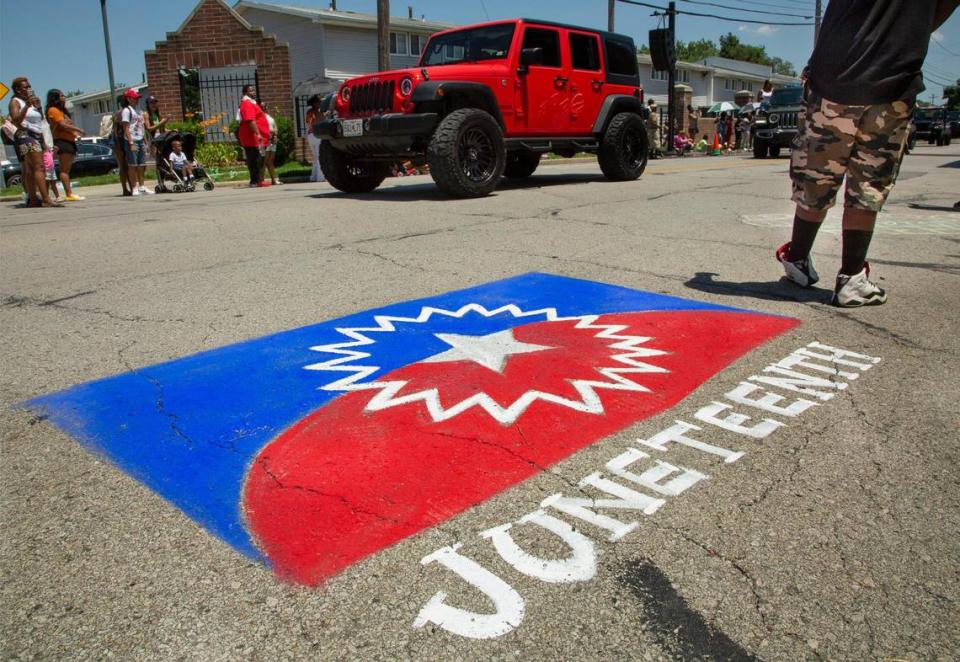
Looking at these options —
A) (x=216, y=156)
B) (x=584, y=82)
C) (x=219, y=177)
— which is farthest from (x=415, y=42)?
(x=584, y=82)

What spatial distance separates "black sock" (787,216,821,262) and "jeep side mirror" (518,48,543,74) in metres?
6.01

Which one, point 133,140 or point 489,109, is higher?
point 489,109

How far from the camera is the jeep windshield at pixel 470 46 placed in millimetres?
9703

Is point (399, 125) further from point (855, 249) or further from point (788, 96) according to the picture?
point (788, 96)

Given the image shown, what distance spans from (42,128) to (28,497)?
33.1 feet

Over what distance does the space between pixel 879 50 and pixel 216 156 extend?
19766 mm

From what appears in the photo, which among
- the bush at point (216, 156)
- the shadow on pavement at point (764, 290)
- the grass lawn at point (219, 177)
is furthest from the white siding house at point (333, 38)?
the shadow on pavement at point (764, 290)

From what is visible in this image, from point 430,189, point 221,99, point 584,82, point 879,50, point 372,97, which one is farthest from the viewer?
point 221,99

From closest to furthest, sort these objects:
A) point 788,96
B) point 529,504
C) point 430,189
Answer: point 529,504, point 430,189, point 788,96

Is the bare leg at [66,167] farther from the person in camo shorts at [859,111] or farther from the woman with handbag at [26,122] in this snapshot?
the person in camo shorts at [859,111]

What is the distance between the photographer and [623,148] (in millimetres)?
11594

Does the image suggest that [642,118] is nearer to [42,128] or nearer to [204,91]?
[42,128]

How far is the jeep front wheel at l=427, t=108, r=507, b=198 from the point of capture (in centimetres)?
860

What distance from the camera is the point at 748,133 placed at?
28578 millimetres
